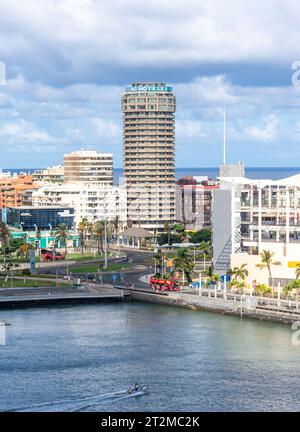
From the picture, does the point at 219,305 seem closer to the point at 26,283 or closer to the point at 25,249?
the point at 26,283

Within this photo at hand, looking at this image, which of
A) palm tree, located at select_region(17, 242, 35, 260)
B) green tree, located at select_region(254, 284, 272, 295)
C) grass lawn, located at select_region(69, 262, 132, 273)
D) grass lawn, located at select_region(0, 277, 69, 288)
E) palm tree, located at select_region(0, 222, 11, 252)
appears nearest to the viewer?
green tree, located at select_region(254, 284, 272, 295)

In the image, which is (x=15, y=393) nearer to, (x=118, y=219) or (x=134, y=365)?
(x=134, y=365)

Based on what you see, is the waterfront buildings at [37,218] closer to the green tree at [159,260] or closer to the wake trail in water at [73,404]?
the green tree at [159,260]

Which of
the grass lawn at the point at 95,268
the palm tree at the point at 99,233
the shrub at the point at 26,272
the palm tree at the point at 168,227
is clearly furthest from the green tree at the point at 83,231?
the shrub at the point at 26,272

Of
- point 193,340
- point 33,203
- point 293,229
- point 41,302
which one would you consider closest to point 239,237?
point 293,229

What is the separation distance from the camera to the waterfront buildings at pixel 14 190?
184500mm

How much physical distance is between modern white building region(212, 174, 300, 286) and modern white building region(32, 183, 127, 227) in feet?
208

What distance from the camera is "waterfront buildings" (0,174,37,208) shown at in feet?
605

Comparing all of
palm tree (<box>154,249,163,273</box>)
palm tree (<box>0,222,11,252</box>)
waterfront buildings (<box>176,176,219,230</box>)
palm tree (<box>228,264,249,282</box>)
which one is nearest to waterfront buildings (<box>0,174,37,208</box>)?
waterfront buildings (<box>176,176,219,230</box>)

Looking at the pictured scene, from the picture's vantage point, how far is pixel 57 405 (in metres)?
54.2

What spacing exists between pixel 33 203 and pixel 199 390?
120 m

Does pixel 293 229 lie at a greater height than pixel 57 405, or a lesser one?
greater

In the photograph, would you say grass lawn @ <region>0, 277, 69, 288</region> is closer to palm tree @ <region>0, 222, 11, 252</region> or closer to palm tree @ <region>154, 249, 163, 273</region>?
palm tree @ <region>154, 249, 163, 273</region>
